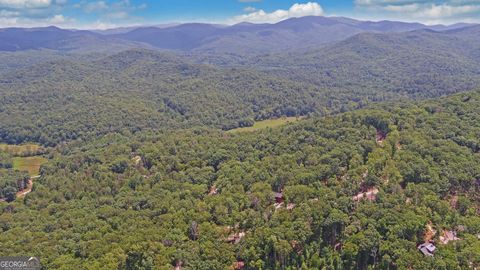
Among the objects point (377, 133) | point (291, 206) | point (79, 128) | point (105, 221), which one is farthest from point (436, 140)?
point (79, 128)

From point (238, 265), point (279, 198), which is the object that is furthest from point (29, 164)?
point (238, 265)

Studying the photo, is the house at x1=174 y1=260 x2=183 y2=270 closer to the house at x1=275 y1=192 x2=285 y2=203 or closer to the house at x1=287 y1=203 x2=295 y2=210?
the house at x1=287 y1=203 x2=295 y2=210

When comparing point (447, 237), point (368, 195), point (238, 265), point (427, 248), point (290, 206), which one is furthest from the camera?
point (368, 195)

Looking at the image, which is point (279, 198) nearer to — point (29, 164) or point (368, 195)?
point (368, 195)

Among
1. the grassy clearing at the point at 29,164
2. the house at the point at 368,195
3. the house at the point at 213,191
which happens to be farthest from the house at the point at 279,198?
the grassy clearing at the point at 29,164

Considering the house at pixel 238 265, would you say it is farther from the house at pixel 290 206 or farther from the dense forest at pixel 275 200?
the house at pixel 290 206

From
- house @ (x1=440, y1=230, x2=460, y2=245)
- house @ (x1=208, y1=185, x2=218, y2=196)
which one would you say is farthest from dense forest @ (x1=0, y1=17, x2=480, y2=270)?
house @ (x1=208, y1=185, x2=218, y2=196)
